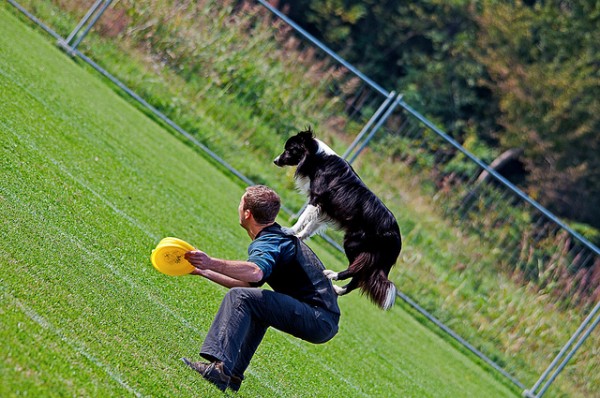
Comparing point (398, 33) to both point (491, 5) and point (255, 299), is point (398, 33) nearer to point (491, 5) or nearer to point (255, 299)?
point (491, 5)

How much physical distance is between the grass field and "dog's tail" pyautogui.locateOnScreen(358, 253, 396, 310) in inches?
30.6

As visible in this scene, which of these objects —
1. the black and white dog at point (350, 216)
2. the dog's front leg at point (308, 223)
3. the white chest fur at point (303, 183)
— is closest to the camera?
the black and white dog at point (350, 216)

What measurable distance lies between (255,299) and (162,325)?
933 millimetres

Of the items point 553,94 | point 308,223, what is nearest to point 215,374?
point 308,223

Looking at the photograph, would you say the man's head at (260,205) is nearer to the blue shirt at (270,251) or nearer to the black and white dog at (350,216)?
the blue shirt at (270,251)

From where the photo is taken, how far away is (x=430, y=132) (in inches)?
509

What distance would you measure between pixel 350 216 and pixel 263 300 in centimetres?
225

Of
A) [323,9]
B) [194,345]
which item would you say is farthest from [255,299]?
[323,9]

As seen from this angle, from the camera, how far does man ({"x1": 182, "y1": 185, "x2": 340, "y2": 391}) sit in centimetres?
495

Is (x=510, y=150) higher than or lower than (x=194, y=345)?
higher

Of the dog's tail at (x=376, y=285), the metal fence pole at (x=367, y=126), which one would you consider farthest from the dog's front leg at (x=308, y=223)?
the metal fence pole at (x=367, y=126)

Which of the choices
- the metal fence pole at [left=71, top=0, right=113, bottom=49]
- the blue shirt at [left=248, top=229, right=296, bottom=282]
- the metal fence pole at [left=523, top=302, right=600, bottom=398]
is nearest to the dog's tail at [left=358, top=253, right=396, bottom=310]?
the blue shirt at [left=248, top=229, right=296, bottom=282]

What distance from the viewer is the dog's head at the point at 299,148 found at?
7.65 metres

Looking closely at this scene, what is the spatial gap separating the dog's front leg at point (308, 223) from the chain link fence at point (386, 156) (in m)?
4.95
